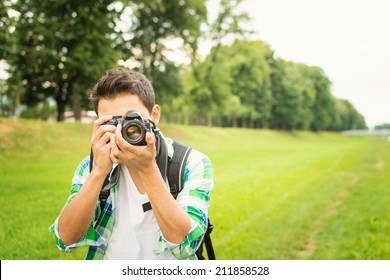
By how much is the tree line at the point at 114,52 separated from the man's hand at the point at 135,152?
46.8ft

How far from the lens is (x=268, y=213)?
25.3ft

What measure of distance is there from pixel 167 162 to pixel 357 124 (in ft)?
320

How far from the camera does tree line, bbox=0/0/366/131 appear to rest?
1938 centimetres

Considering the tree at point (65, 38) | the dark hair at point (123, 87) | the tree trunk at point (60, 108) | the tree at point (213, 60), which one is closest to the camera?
the dark hair at point (123, 87)

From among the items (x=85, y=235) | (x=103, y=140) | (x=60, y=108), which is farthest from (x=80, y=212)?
(x=60, y=108)

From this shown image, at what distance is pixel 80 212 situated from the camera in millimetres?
1683

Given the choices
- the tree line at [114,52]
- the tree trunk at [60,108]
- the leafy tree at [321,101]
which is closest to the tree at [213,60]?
the tree line at [114,52]

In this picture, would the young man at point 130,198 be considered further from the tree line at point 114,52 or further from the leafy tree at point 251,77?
the leafy tree at point 251,77

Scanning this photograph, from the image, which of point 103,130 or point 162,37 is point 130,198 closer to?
point 103,130

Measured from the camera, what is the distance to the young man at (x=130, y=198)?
1608mm

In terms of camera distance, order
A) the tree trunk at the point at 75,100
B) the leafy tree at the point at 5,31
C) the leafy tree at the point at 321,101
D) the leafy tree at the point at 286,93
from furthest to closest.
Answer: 1. the leafy tree at the point at 321,101
2. the leafy tree at the point at 286,93
3. the tree trunk at the point at 75,100
4. the leafy tree at the point at 5,31

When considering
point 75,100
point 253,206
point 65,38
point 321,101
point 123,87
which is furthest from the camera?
point 321,101

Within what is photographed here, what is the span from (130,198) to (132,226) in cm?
13
